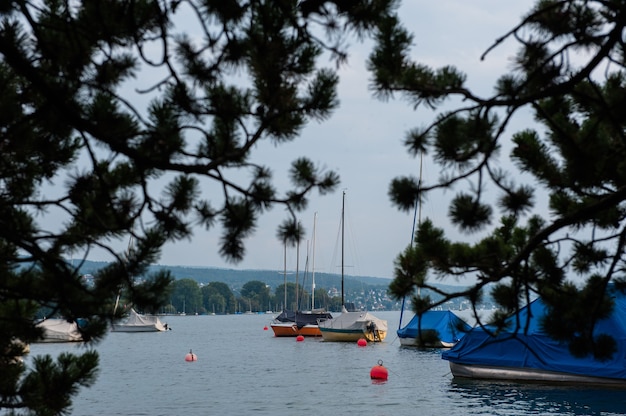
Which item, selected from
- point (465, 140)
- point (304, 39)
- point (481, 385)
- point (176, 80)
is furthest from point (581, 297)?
point (481, 385)

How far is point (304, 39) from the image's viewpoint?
4492 millimetres

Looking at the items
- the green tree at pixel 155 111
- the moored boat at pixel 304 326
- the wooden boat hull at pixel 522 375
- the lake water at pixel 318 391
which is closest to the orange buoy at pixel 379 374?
the lake water at pixel 318 391

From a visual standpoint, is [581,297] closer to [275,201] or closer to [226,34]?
[275,201]

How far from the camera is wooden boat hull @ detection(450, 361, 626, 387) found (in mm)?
22734

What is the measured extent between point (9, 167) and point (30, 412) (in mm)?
1829

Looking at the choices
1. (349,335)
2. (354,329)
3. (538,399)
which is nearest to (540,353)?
(538,399)

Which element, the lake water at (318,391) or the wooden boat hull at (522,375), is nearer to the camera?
the lake water at (318,391)

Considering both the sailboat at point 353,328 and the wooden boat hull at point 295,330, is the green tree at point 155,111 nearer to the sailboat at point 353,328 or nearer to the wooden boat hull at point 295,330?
the sailboat at point 353,328

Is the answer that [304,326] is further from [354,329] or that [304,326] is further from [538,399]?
[538,399]

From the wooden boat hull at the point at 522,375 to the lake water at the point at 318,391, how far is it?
1.20 feet

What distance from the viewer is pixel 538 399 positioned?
22594mm

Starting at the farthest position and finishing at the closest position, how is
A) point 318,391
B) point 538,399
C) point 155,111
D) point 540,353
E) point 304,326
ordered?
point 304,326 < point 318,391 < point 540,353 < point 538,399 < point 155,111

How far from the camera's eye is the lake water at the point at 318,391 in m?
22.5

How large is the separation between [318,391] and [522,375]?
26.0ft
